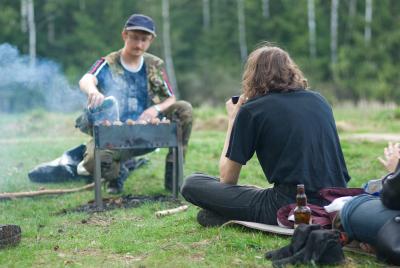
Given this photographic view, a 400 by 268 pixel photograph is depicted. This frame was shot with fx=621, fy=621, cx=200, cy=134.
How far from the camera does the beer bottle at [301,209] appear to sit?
4328 mm

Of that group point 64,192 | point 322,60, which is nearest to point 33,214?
point 64,192

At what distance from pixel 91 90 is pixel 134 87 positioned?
0.85 meters

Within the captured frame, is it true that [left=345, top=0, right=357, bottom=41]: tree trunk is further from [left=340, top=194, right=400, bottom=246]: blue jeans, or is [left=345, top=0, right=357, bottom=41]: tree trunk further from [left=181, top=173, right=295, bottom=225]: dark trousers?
[left=340, top=194, right=400, bottom=246]: blue jeans

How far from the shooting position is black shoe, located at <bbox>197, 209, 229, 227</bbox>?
5.08m

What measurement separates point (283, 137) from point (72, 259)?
1751 mm

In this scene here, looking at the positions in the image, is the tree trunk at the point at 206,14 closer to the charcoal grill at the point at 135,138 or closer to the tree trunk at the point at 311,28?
the tree trunk at the point at 311,28

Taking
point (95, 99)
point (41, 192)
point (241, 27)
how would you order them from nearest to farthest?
point (95, 99)
point (41, 192)
point (241, 27)

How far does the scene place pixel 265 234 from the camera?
4723 millimetres

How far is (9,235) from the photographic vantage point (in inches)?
187

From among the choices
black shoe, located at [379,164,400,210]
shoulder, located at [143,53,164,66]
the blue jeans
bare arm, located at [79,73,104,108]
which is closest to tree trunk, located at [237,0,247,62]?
shoulder, located at [143,53,164,66]

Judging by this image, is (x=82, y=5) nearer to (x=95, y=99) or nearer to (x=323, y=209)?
(x=95, y=99)

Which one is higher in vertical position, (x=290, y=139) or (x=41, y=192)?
(x=290, y=139)

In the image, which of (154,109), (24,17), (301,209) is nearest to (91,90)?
(154,109)

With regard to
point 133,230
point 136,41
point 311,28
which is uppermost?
point 311,28
